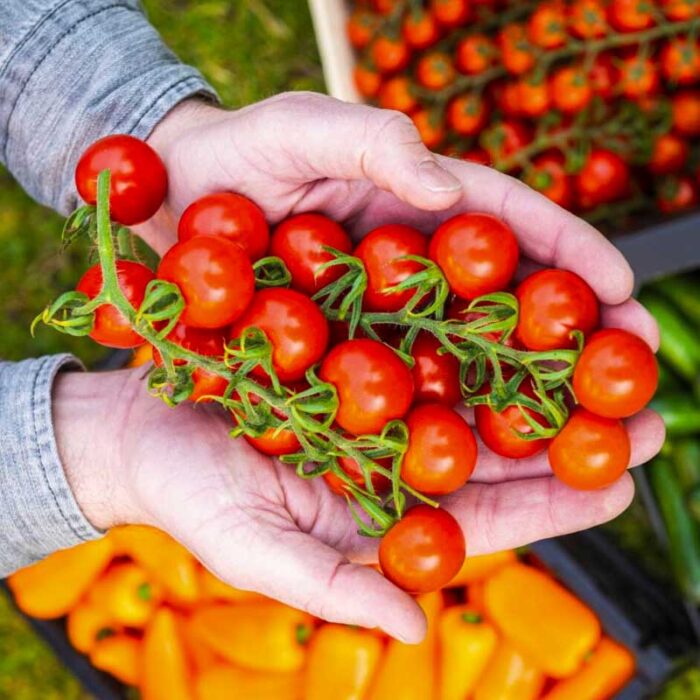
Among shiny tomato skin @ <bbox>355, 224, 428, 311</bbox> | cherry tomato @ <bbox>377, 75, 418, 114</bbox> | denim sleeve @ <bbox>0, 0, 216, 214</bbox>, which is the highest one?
denim sleeve @ <bbox>0, 0, 216, 214</bbox>

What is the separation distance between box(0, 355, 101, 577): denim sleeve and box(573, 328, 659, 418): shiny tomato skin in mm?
964

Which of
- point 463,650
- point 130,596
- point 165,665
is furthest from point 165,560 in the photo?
point 463,650

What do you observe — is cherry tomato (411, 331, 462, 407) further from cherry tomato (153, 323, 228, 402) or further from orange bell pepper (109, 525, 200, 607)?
orange bell pepper (109, 525, 200, 607)

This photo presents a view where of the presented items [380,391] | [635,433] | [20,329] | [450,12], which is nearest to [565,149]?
[450,12]

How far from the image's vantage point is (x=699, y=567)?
2.22 meters

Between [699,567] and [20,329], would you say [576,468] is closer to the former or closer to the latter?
[699,567]

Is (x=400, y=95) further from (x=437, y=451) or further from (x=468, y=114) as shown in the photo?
(x=437, y=451)

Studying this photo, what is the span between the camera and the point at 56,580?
2.34 meters

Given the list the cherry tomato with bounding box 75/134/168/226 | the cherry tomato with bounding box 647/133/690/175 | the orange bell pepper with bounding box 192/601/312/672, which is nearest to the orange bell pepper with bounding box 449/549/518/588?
the orange bell pepper with bounding box 192/601/312/672

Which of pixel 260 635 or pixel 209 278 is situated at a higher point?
pixel 209 278

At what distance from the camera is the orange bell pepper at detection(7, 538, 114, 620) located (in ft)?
7.70

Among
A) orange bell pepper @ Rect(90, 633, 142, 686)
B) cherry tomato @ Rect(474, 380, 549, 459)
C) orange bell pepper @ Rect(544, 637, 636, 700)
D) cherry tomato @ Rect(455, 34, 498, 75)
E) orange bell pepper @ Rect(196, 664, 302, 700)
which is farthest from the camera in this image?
cherry tomato @ Rect(455, 34, 498, 75)

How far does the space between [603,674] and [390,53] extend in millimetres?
1724

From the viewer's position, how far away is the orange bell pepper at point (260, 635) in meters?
2.23
